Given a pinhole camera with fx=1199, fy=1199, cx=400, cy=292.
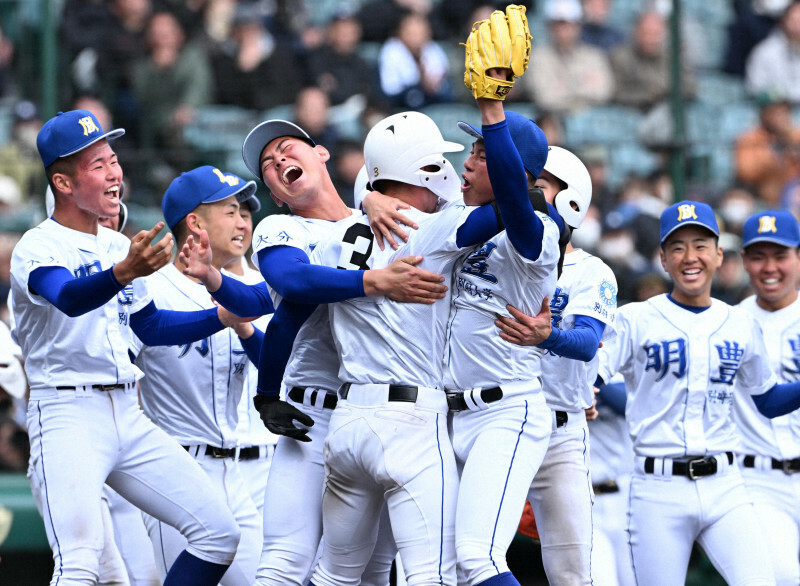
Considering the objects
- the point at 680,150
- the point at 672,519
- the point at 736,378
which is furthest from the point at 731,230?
the point at 672,519

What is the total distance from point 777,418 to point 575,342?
216cm

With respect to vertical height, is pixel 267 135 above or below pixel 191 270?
above

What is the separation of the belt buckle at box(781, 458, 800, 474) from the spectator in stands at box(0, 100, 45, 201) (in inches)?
181

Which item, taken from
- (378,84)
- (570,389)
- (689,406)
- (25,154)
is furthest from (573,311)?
(378,84)

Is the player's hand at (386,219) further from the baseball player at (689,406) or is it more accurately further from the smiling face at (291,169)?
the baseball player at (689,406)

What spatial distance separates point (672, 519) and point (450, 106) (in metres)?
5.06

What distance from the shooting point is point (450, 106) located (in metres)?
9.42

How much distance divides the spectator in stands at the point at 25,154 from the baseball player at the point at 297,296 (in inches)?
128

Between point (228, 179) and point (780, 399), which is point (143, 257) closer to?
point (228, 179)

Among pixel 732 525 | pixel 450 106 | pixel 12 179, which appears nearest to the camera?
pixel 732 525

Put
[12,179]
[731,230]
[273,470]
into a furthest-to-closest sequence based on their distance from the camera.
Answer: [731,230]
[12,179]
[273,470]

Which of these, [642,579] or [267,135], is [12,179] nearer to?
[267,135]

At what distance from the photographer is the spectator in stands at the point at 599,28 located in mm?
9922

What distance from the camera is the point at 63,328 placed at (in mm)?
4418
